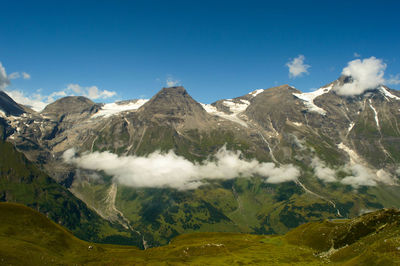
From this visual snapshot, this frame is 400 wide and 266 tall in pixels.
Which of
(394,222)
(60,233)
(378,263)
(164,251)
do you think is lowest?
(164,251)

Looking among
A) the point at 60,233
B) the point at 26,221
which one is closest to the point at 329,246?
the point at 60,233

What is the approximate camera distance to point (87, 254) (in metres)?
105

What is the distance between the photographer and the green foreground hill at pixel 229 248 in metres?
71.2

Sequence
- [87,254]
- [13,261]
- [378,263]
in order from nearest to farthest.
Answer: [378,263]
[13,261]
[87,254]

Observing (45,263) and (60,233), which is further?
(60,233)

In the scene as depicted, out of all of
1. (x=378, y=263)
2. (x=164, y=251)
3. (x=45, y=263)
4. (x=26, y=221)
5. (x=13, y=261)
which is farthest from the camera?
(x=164, y=251)

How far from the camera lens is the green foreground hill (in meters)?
71.2

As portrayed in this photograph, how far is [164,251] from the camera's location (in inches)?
4754

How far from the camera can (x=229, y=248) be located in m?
118

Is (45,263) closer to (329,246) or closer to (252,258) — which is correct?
(252,258)

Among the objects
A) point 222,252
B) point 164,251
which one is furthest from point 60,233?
point 222,252

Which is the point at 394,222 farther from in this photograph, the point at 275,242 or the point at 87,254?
the point at 87,254

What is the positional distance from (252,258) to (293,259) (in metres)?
13.8

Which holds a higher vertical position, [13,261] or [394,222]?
[394,222]
